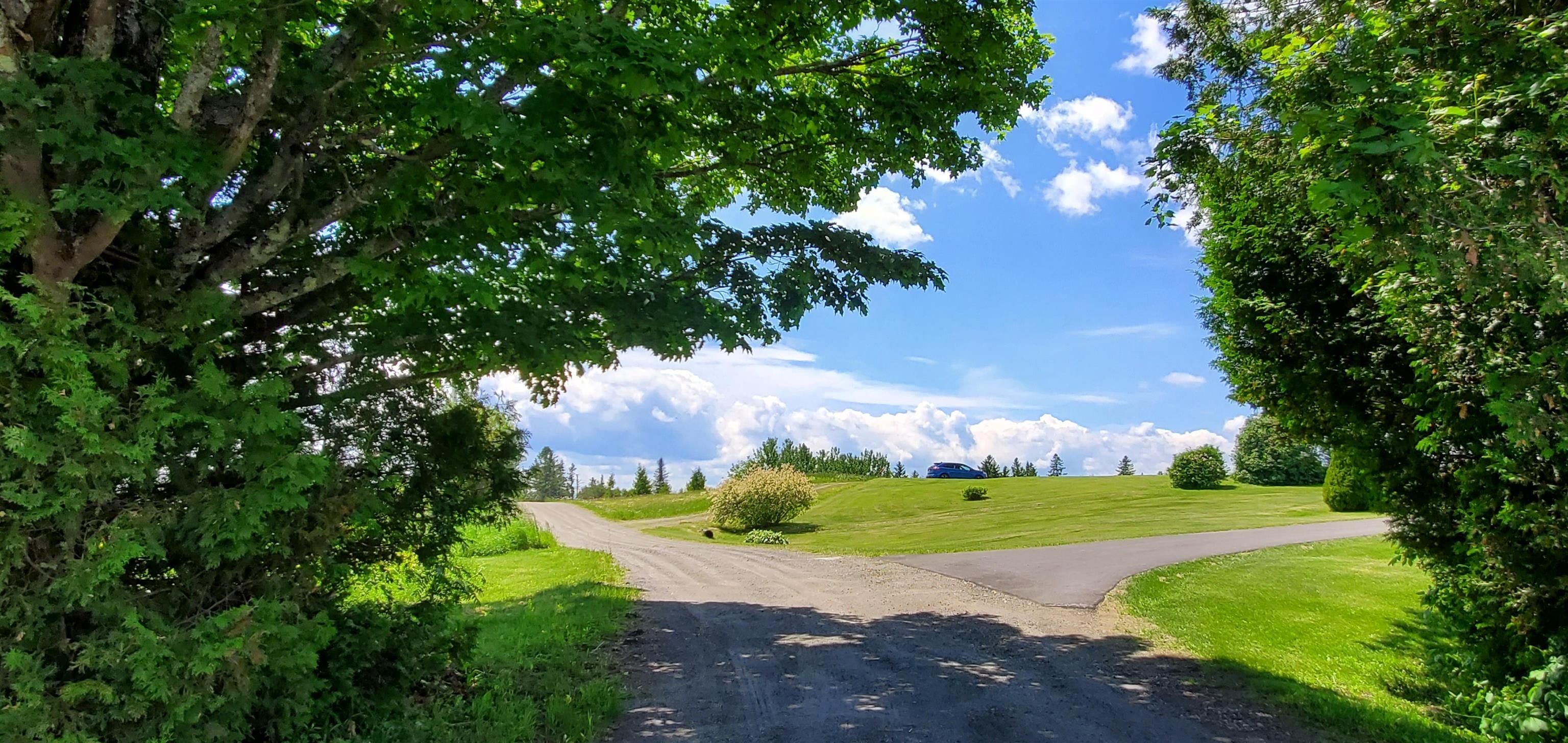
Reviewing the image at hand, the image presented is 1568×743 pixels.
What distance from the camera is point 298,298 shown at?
19.3 ft

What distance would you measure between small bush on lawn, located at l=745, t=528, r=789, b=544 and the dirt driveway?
13.7 metres

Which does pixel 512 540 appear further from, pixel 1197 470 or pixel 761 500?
pixel 1197 470

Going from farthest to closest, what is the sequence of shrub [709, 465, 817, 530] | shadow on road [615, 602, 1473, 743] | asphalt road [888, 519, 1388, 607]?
shrub [709, 465, 817, 530], asphalt road [888, 519, 1388, 607], shadow on road [615, 602, 1473, 743]

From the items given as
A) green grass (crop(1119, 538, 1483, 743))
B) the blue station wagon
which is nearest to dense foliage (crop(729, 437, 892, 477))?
the blue station wagon

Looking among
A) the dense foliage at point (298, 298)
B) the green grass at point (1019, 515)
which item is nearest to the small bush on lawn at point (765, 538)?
the green grass at point (1019, 515)

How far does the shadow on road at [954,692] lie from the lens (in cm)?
608

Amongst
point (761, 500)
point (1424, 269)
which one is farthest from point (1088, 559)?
point (761, 500)

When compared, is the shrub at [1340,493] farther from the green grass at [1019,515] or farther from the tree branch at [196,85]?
the tree branch at [196,85]

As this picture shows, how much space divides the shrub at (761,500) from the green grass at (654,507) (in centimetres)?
1294

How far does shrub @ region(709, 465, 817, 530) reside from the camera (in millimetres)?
31031

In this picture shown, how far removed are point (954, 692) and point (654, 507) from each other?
157 ft

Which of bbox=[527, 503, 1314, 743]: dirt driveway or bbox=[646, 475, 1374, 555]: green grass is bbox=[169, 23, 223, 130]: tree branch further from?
bbox=[646, 475, 1374, 555]: green grass

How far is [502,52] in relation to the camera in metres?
4.36

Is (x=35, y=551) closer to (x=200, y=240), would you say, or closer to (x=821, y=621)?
(x=200, y=240)
